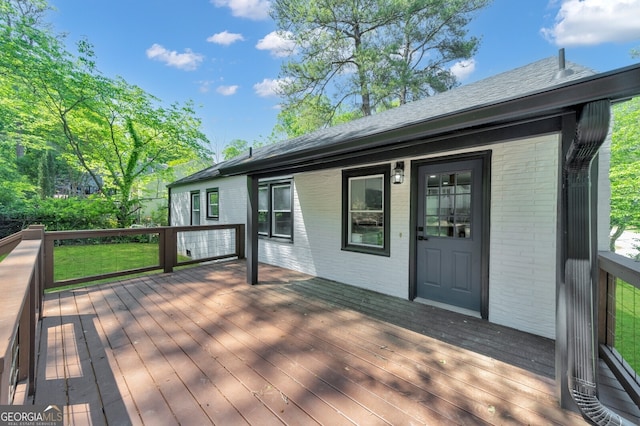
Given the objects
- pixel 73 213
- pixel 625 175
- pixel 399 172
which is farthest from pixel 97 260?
pixel 625 175

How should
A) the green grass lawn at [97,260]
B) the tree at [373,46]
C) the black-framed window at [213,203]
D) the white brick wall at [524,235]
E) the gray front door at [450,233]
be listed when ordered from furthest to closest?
1. the tree at [373,46]
2. the black-framed window at [213,203]
3. the green grass lawn at [97,260]
4. the gray front door at [450,233]
5. the white brick wall at [524,235]

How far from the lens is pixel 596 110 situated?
1.58 metres

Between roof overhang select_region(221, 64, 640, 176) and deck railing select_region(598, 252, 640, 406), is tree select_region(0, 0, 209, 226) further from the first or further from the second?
deck railing select_region(598, 252, 640, 406)

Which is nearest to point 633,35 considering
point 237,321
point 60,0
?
point 237,321

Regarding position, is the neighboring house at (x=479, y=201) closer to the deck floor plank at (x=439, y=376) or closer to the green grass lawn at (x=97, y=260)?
the deck floor plank at (x=439, y=376)

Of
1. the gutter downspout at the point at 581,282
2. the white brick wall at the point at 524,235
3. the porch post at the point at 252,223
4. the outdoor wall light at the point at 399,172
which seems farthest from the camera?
the porch post at the point at 252,223

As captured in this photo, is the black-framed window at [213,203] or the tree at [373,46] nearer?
the black-framed window at [213,203]

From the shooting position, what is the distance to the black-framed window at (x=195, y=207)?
9.98 metres

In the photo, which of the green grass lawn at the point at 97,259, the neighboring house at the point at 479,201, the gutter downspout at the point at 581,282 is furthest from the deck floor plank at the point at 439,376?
the green grass lawn at the point at 97,259

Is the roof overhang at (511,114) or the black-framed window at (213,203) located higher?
the roof overhang at (511,114)

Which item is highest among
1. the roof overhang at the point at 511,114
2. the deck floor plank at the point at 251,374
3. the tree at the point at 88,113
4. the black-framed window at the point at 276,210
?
the tree at the point at 88,113

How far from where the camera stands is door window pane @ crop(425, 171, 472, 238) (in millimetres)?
3613

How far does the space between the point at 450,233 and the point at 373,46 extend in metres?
9.65

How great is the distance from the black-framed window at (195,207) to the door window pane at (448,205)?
8474mm
